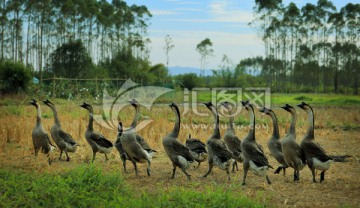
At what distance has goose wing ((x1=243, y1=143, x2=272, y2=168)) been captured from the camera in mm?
9453

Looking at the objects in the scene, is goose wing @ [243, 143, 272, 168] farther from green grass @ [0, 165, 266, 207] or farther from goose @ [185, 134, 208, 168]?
goose @ [185, 134, 208, 168]

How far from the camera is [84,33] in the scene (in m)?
73.7

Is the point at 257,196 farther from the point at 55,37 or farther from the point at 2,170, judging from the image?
the point at 55,37

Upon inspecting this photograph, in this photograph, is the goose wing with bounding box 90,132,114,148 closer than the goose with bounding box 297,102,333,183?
No

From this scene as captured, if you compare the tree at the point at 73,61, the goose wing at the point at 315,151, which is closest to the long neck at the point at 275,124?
the goose wing at the point at 315,151

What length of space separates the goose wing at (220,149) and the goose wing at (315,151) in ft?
A: 5.64

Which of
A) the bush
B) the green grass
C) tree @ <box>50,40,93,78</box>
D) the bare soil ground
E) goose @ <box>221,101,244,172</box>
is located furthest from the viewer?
tree @ <box>50,40,93,78</box>

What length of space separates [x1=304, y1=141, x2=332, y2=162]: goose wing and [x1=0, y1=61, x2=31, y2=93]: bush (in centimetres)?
3020

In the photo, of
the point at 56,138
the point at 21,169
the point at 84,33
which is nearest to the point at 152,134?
the point at 56,138

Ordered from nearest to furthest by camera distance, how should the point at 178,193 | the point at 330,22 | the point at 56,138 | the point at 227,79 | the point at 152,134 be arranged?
the point at 178,193 → the point at 56,138 → the point at 152,134 → the point at 227,79 → the point at 330,22

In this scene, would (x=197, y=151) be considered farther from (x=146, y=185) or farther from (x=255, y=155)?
(x=146, y=185)

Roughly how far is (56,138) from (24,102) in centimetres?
1996

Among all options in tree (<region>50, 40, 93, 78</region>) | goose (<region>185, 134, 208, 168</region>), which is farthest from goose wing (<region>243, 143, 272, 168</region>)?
tree (<region>50, 40, 93, 78</region>)

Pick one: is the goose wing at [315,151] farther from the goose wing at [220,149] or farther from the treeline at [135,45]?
the treeline at [135,45]
